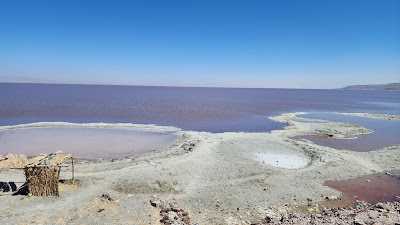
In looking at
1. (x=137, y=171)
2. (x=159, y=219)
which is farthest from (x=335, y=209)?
(x=137, y=171)

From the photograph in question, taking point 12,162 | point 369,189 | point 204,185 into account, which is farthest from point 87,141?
point 369,189

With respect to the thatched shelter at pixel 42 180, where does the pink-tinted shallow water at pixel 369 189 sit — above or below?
below

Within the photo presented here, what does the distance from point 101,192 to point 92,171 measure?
164 inches

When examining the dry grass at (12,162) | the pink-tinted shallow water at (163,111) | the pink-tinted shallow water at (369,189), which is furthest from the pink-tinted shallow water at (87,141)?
the pink-tinted shallow water at (369,189)

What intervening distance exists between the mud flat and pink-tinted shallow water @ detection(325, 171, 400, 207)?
26.0 inches

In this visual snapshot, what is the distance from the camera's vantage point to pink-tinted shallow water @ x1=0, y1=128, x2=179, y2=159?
2531cm

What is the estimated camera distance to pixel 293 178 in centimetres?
1852

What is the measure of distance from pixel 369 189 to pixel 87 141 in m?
26.7

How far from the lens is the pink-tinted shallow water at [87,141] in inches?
997

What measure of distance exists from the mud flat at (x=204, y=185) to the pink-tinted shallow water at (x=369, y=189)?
66cm

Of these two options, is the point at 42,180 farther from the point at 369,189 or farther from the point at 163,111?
the point at 163,111

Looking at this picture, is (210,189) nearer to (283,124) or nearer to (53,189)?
(53,189)

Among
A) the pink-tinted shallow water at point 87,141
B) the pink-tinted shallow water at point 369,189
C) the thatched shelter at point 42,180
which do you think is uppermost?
the thatched shelter at point 42,180

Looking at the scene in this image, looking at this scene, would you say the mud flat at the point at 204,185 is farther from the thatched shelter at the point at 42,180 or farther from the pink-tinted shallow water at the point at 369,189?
the pink-tinted shallow water at the point at 369,189
